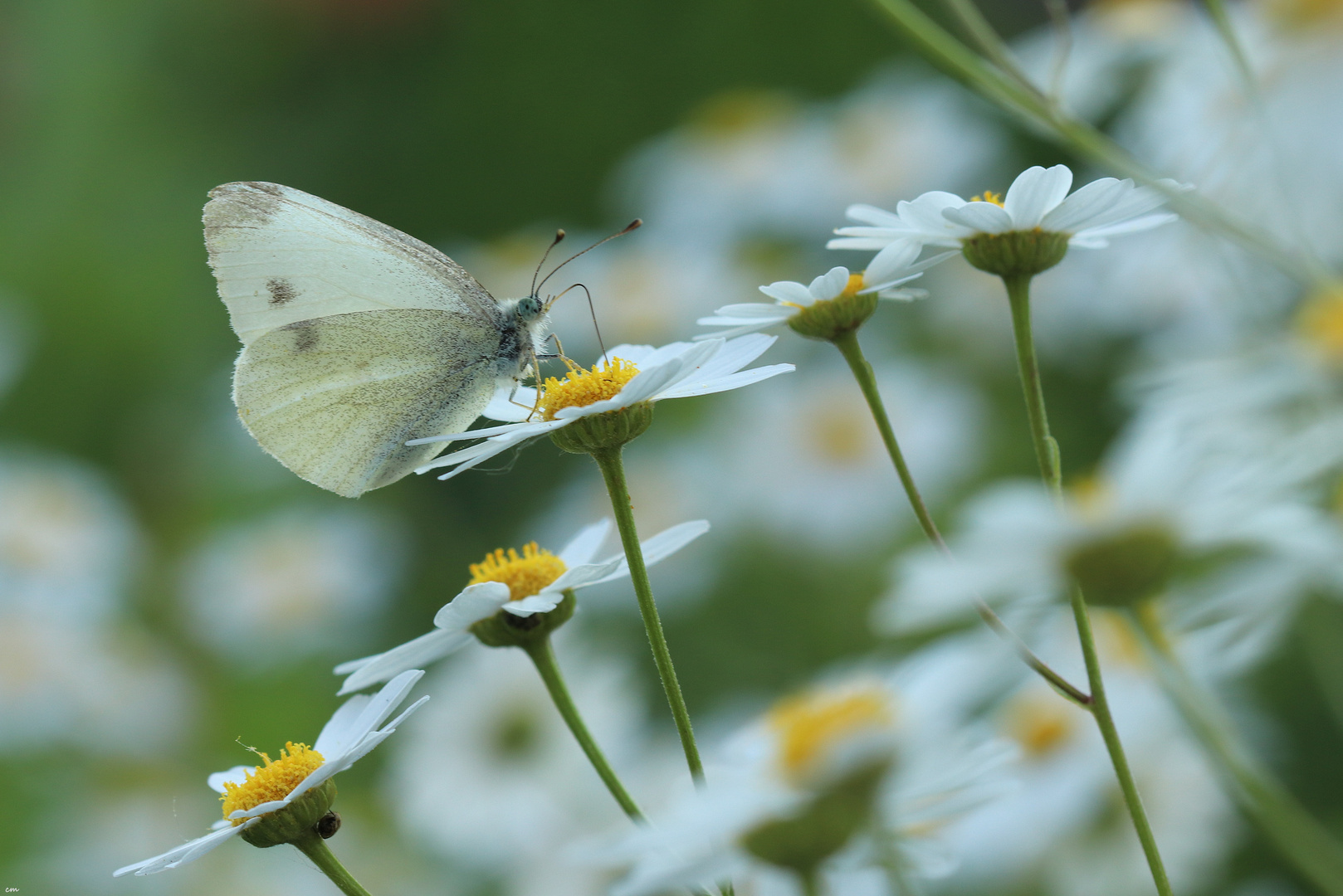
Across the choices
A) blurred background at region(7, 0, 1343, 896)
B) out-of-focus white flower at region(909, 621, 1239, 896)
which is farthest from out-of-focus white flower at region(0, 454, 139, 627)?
out-of-focus white flower at region(909, 621, 1239, 896)

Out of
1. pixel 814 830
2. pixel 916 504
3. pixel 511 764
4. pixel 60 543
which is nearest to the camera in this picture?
pixel 814 830

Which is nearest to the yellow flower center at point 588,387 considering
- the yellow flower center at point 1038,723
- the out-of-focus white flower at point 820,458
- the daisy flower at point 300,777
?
the daisy flower at point 300,777

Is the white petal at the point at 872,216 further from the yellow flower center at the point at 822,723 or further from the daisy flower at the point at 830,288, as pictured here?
the yellow flower center at the point at 822,723

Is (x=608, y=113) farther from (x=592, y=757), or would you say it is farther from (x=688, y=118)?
(x=592, y=757)

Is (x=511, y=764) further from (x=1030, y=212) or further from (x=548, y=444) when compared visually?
(x=1030, y=212)

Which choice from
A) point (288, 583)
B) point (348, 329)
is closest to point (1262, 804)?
point (348, 329)

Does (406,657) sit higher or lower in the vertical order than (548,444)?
higher

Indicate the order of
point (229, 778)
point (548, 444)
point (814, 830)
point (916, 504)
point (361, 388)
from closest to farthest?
point (814, 830), point (916, 504), point (229, 778), point (361, 388), point (548, 444)
